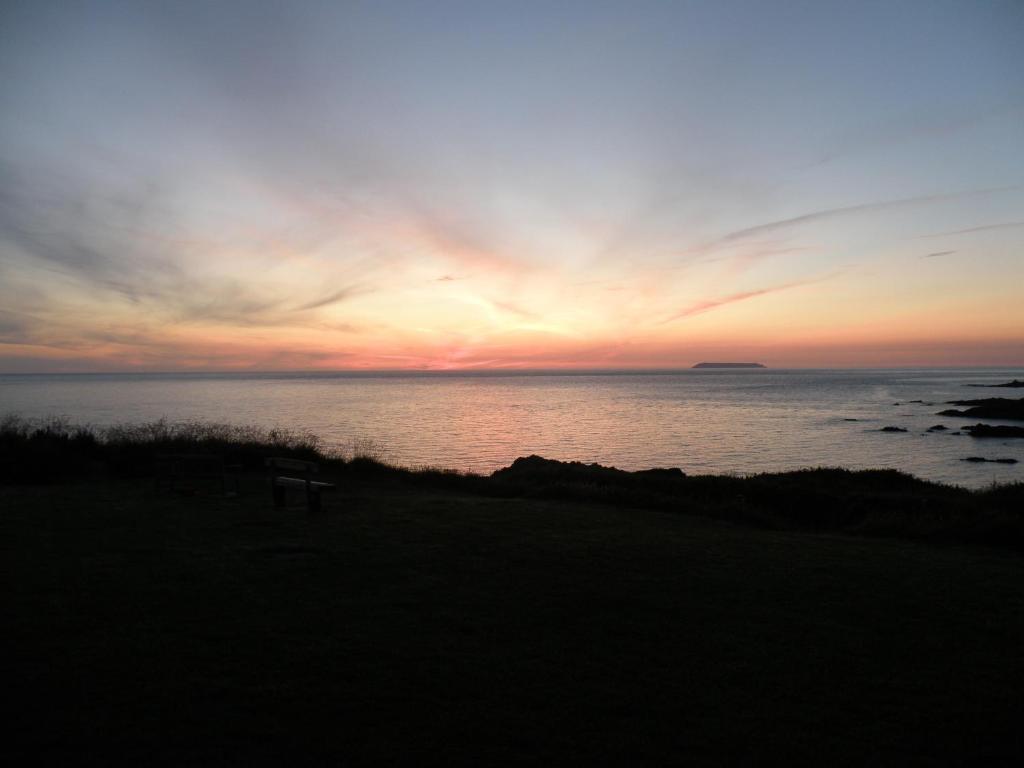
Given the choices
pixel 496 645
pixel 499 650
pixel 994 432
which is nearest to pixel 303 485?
pixel 496 645

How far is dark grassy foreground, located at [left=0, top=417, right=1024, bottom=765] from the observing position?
4.42 meters

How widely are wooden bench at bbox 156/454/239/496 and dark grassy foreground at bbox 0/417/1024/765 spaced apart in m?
3.22

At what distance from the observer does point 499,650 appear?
5.88 m

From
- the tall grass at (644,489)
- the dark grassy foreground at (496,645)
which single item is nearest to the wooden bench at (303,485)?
the dark grassy foreground at (496,645)

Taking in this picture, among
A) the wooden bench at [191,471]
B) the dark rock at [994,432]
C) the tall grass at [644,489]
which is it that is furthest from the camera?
the dark rock at [994,432]

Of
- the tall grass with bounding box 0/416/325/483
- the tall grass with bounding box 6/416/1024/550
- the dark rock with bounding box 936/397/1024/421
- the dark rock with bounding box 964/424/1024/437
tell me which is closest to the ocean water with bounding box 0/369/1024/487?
the dark rock with bounding box 964/424/1024/437

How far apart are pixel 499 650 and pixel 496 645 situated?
121 millimetres

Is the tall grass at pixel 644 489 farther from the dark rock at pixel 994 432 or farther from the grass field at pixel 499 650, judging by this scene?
the dark rock at pixel 994 432

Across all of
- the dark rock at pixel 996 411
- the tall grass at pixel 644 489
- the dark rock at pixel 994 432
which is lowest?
the dark rock at pixel 994 432

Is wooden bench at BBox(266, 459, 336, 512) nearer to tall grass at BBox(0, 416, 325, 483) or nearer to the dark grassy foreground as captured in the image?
the dark grassy foreground

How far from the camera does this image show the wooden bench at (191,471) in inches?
584

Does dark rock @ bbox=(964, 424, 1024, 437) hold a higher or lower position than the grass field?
lower

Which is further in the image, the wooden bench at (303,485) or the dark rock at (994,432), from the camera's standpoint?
the dark rock at (994,432)

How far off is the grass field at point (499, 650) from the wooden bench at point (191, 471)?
4.36 metres
